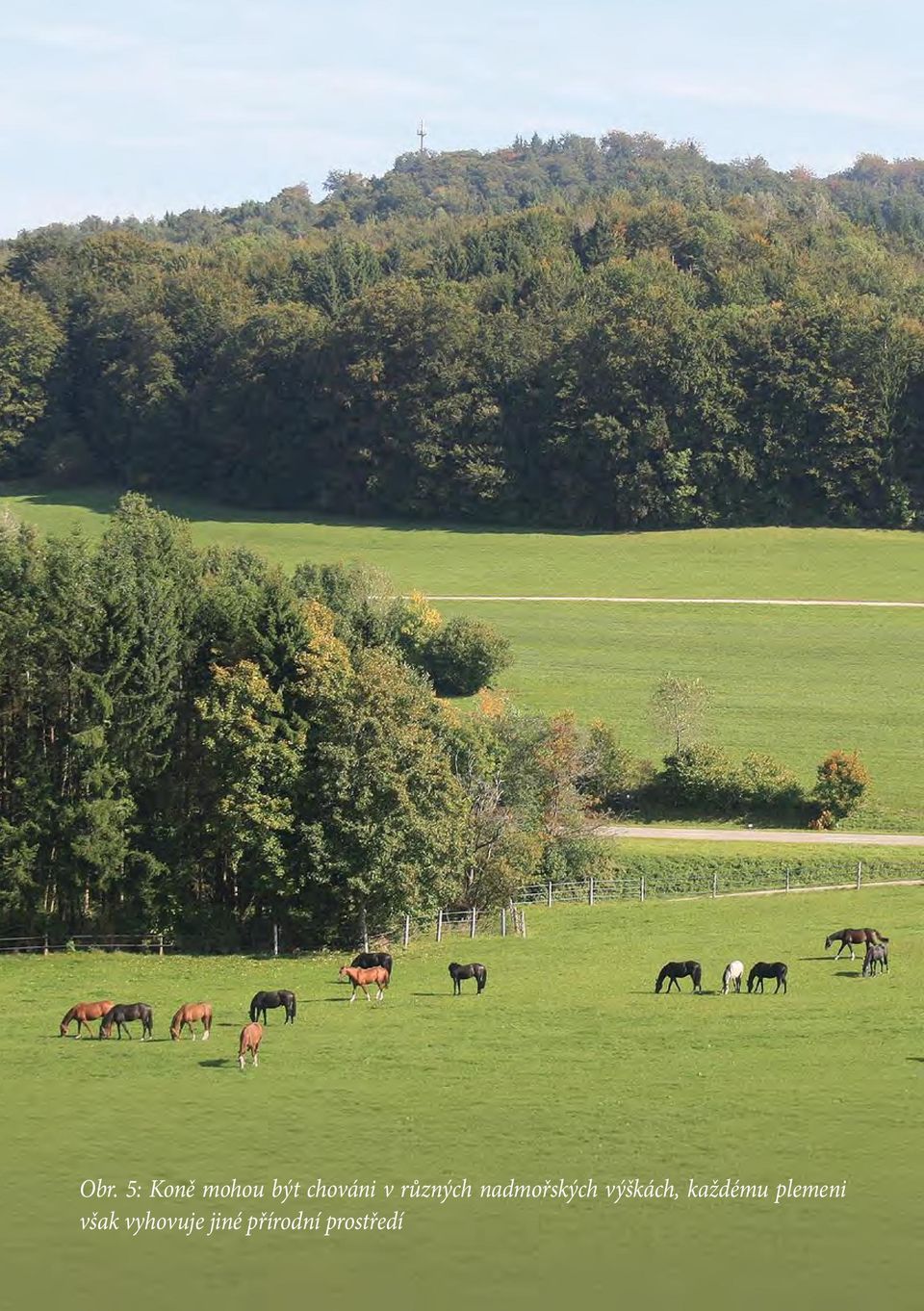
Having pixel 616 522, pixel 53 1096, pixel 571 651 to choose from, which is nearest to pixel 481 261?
pixel 616 522

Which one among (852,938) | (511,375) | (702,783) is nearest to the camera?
(852,938)

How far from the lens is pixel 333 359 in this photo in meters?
140

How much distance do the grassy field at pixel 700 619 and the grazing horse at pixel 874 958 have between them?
2357 cm

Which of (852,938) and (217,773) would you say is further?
(217,773)

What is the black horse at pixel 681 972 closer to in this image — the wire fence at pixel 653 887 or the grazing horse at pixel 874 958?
the grazing horse at pixel 874 958

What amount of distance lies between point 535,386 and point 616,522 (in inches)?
581

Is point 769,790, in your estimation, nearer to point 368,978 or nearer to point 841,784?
point 841,784

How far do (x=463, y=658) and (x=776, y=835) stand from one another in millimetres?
26838

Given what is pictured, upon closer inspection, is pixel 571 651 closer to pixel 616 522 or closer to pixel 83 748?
pixel 616 522

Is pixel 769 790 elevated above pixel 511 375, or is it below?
below

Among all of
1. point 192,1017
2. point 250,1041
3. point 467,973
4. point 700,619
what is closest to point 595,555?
point 700,619

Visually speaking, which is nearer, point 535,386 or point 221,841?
point 221,841

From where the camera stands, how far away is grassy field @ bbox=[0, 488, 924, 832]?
78000 mm

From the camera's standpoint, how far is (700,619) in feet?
342
